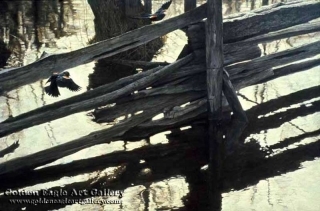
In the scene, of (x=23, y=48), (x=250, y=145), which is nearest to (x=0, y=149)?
(x=250, y=145)

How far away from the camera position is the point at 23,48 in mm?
8266

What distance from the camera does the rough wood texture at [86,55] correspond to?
14.9 ft

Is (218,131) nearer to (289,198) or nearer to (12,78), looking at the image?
(289,198)

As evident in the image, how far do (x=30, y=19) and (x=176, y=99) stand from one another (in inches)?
199

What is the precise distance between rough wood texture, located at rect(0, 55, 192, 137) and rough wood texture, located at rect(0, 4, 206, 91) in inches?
12.3

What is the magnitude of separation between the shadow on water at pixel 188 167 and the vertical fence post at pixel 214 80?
8 cm

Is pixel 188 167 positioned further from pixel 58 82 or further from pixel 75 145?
pixel 58 82

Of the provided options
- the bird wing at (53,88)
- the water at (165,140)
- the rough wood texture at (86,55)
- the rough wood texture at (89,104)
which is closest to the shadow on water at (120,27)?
the water at (165,140)

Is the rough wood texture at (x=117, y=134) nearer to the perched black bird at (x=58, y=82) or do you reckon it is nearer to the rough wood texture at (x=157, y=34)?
the perched black bird at (x=58, y=82)

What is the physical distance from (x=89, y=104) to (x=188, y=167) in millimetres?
1026

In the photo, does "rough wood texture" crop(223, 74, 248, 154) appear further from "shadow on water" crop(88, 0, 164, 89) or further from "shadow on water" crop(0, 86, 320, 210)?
"shadow on water" crop(88, 0, 164, 89)

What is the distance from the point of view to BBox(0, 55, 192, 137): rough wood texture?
4684mm

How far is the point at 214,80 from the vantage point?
5449 millimetres

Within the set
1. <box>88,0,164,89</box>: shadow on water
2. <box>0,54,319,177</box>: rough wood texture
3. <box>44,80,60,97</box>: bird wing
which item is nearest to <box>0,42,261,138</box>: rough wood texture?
→ <box>44,80,60,97</box>: bird wing
